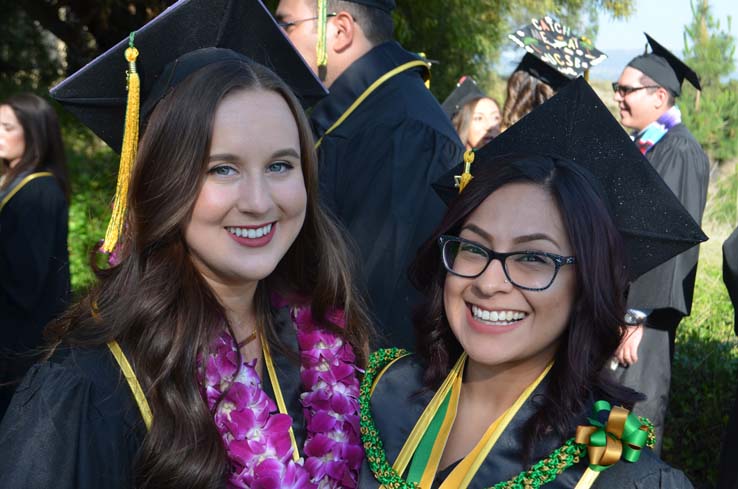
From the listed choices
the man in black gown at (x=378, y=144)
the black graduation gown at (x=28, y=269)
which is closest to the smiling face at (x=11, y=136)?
the black graduation gown at (x=28, y=269)

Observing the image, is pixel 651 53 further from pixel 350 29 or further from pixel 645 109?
pixel 350 29

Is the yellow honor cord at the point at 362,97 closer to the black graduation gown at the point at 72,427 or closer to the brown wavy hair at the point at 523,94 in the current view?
the black graduation gown at the point at 72,427

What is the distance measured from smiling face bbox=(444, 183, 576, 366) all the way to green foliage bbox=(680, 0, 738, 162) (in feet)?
26.9

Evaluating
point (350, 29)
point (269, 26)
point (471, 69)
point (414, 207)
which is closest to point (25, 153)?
point (350, 29)

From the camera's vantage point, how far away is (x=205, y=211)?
195 cm

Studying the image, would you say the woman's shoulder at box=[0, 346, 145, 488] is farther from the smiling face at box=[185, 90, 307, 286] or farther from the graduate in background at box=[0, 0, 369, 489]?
the smiling face at box=[185, 90, 307, 286]

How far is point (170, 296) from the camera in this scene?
2020 millimetres

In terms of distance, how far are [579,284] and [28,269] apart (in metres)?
3.80

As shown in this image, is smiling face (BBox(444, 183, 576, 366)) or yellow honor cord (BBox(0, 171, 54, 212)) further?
yellow honor cord (BBox(0, 171, 54, 212))

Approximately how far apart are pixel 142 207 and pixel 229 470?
0.66m

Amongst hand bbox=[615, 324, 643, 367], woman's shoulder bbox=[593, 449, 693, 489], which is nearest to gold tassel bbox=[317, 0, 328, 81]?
hand bbox=[615, 324, 643, 367]

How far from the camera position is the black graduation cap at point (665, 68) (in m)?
5.17

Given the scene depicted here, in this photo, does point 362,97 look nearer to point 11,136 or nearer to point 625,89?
point 625,89

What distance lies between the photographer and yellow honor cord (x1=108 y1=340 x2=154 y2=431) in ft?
6.18
